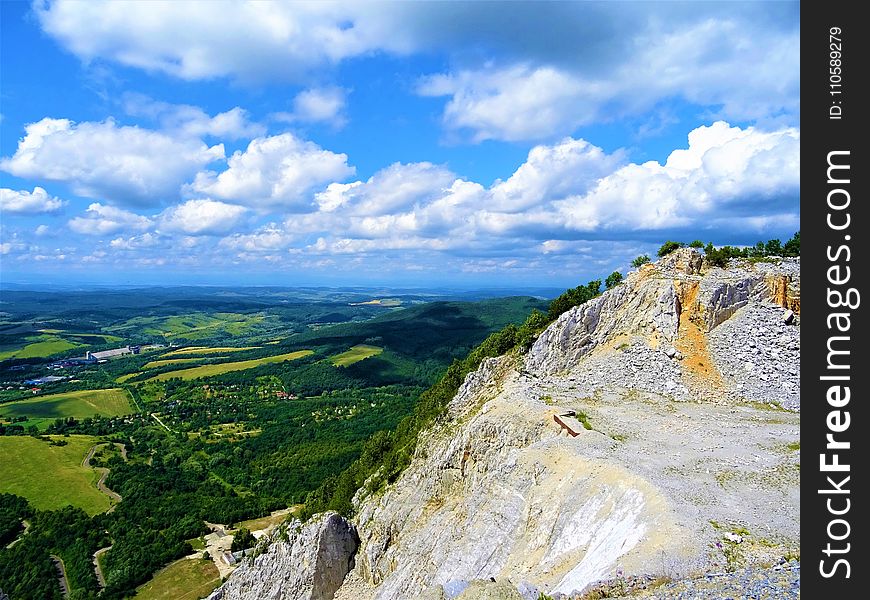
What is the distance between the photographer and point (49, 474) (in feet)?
364

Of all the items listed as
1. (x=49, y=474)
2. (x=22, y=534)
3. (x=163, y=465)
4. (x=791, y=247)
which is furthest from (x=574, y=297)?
(x=49, y=474)

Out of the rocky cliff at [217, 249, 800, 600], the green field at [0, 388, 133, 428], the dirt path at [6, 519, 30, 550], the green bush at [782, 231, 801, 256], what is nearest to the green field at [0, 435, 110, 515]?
the dirt path at [6, 519, 30, 550]

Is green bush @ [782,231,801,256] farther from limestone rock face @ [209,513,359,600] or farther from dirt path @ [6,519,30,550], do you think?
dirt path @ [6,519,30,550]

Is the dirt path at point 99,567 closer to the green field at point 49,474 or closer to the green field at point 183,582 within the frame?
the green field at point 183,582

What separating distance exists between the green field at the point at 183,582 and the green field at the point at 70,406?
118 meters

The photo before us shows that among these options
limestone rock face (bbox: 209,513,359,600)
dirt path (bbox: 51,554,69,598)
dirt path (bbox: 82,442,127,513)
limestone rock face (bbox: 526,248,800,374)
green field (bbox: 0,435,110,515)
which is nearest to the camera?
limestone rock face (bbox: 209,513,359,600)

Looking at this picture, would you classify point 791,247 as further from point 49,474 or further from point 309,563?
point 49,474

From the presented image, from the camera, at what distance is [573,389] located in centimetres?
3316

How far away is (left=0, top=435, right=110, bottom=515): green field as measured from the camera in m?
98.4

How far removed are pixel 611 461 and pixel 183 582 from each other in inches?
2877

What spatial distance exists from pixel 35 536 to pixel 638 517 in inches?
4224

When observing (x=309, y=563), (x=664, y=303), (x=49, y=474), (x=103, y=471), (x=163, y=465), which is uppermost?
(x=664, y=303)

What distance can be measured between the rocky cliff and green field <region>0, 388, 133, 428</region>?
6457 inches
